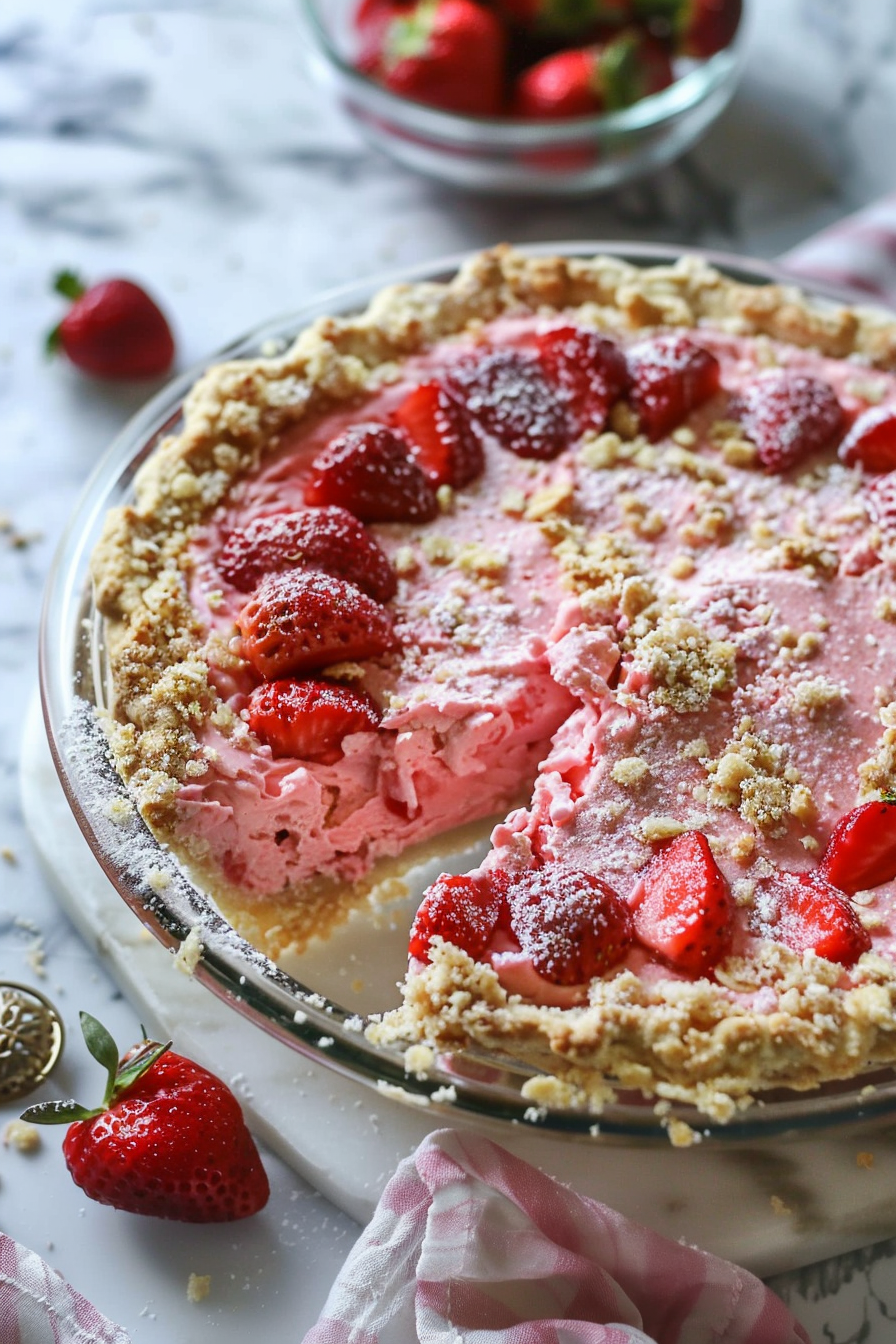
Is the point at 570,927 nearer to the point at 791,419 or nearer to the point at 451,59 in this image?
the point at 791,419

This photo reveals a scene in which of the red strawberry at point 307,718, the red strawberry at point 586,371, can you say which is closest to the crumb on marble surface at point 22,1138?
the red strawberry at point 307,718

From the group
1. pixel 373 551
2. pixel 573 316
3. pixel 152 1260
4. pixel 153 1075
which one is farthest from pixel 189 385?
pixel 152 1260

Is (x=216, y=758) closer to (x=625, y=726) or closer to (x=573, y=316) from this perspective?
(x=625, y=726)

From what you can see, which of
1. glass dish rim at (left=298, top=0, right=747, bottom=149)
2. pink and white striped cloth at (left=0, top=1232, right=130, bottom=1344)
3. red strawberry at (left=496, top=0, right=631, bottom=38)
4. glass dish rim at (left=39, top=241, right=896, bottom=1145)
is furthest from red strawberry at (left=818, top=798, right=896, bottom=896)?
red strawberry at (left=496, top=0, right=631, bottom=38)

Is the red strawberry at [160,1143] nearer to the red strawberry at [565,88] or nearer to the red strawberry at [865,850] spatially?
the red strawberry at [865,850]

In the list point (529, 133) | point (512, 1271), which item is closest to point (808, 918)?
point (512, 1271)
